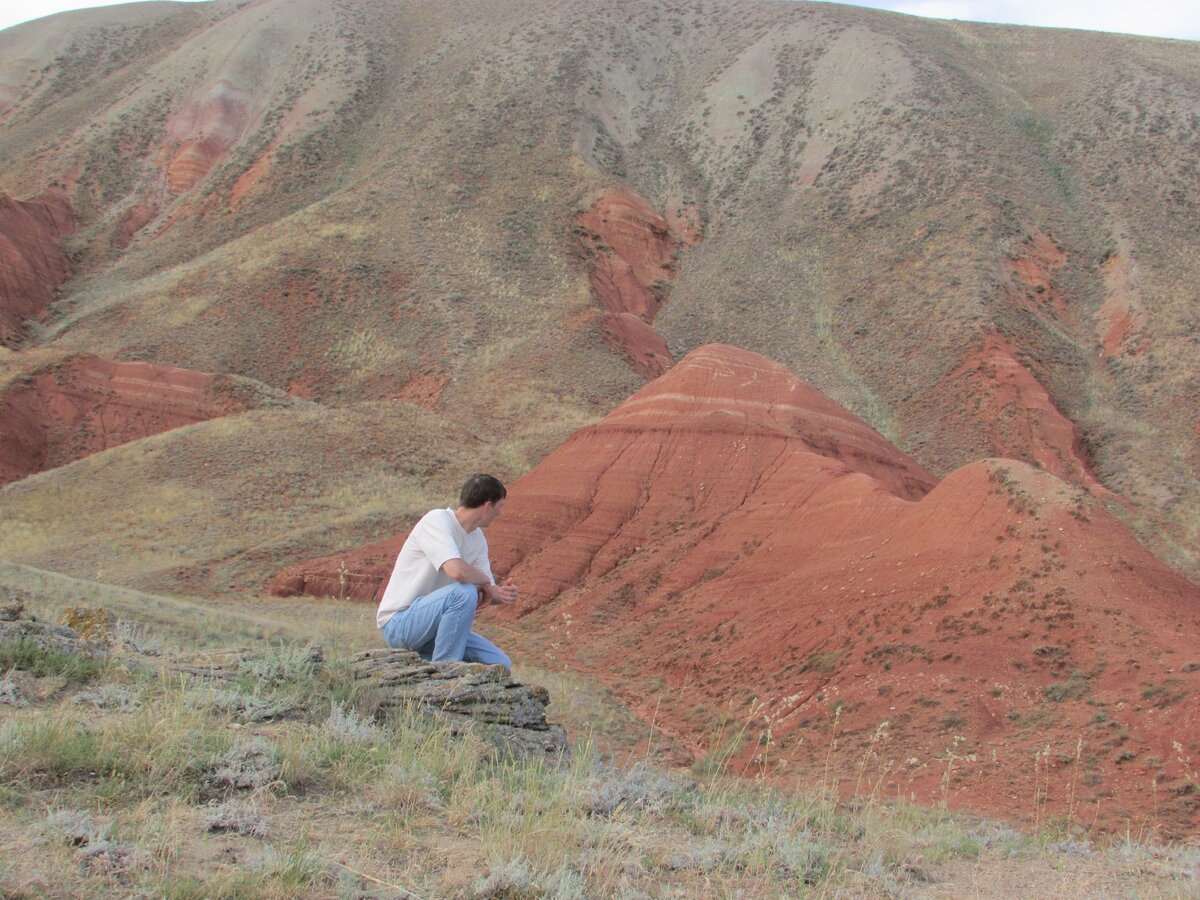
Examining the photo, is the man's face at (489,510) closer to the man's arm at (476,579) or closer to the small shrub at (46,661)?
the man's arm at (476,579)

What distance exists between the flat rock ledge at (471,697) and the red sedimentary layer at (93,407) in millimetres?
29665

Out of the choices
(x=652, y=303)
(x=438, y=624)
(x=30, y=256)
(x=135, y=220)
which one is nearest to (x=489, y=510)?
(x=438, y=624)

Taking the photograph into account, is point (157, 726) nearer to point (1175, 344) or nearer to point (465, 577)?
point (465, 577)

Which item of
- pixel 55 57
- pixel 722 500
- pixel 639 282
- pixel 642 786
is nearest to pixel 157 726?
pixel 642 786

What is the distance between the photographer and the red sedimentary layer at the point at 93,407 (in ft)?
104

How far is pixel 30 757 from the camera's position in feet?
11.8

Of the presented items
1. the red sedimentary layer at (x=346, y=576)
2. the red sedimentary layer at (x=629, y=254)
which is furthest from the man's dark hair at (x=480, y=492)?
the red sedimentary layer at (x=629, y=254)

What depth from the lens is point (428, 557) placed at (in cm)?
606

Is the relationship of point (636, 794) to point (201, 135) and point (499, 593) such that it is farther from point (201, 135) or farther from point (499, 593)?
point (201, 135)

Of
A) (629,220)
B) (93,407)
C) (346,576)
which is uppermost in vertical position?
(629,220)

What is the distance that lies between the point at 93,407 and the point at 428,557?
1228 inches

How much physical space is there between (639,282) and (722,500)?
30.5 metres

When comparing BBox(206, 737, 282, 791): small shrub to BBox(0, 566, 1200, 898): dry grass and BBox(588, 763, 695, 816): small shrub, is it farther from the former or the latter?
BBox(588, 763, 695, 816): small shrub

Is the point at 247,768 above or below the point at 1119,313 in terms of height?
above
